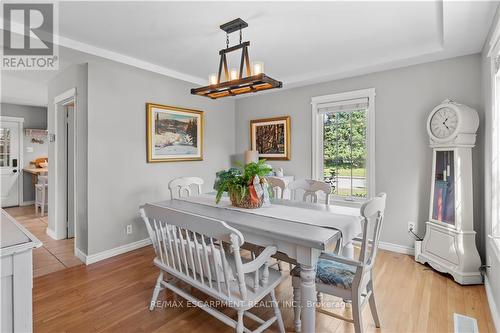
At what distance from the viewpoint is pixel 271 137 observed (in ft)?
15.0

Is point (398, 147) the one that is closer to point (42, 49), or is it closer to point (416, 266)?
point (416, 266)

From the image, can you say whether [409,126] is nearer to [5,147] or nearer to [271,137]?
[271,137]

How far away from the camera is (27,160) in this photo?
6.41 metres

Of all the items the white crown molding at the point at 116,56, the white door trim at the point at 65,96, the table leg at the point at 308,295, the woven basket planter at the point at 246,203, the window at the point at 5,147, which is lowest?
the table leg at the point at 308,295

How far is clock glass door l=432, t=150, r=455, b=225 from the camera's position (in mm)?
2719

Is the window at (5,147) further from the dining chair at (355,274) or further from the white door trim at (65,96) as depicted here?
the dining chair at (355,274)

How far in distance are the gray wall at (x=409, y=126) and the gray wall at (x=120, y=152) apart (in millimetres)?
2670

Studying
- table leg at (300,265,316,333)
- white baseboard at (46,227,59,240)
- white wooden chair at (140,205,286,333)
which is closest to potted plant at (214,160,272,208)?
white wooden chair at (140,205,286,333)

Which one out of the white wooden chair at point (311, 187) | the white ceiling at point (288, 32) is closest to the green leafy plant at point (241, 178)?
the white wooden chair at point (311, 187)

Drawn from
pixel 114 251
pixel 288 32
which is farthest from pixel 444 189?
pixel 114 251

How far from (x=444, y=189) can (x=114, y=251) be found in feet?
12.6

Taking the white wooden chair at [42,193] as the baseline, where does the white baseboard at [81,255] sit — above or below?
below

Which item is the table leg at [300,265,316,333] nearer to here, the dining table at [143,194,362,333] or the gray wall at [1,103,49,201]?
the dining table at [143,194,362,333]

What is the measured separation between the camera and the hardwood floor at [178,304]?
1.93 m
